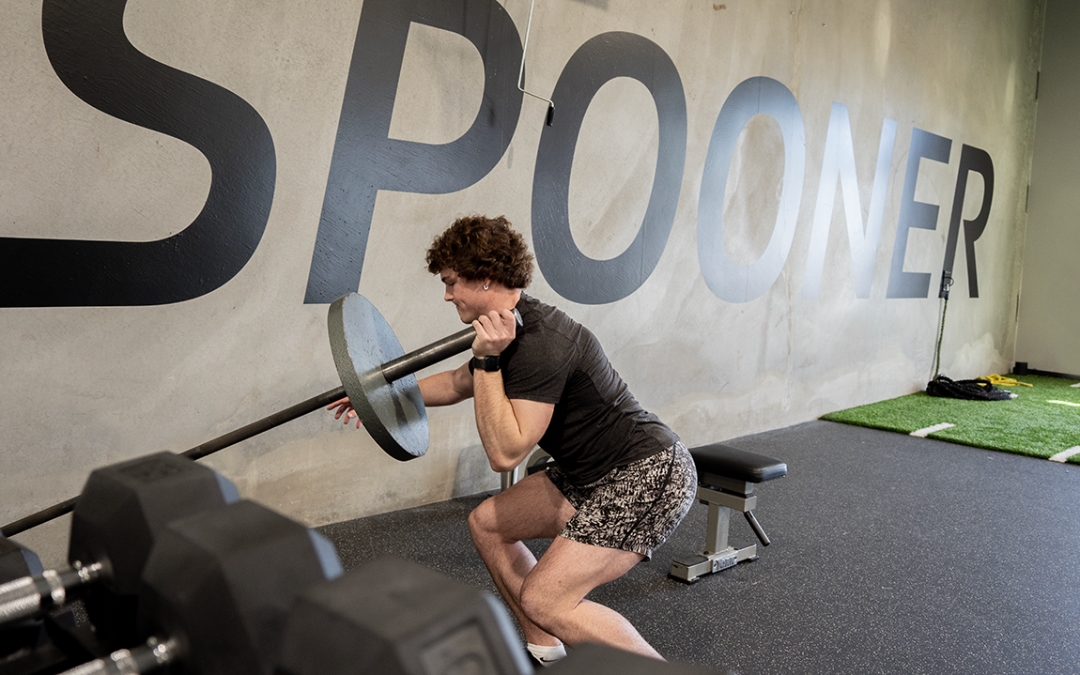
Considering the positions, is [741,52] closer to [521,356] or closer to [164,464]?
[521,356]

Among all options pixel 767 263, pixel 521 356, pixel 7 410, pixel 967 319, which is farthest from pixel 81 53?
pixel 967 319

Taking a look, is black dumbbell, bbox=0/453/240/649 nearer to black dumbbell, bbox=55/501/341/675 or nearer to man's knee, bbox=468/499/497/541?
black dumbbell, bbox=55/501/341/675

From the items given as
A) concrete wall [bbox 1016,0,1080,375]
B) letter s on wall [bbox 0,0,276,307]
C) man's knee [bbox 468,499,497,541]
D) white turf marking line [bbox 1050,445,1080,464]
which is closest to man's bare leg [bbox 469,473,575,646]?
man's knee [bbox 468,499,497,541]

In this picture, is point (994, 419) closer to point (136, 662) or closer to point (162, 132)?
point (162, 132)

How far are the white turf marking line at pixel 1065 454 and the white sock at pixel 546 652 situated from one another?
13.0ft

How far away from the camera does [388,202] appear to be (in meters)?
3.19

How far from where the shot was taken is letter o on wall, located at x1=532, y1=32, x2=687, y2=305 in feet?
12.2

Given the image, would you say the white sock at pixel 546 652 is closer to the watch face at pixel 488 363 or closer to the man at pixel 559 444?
the man at pixel 559 444

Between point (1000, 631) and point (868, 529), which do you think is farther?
point (868, 529)

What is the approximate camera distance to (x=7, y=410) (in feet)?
7.97

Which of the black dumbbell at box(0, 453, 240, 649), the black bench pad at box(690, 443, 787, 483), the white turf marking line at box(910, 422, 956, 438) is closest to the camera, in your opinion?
the black dumbbell at box(0, 453, 240, 649)

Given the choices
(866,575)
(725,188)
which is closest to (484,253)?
(866,575)

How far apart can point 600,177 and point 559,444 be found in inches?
87.2

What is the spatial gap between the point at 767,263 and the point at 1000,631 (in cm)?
283
